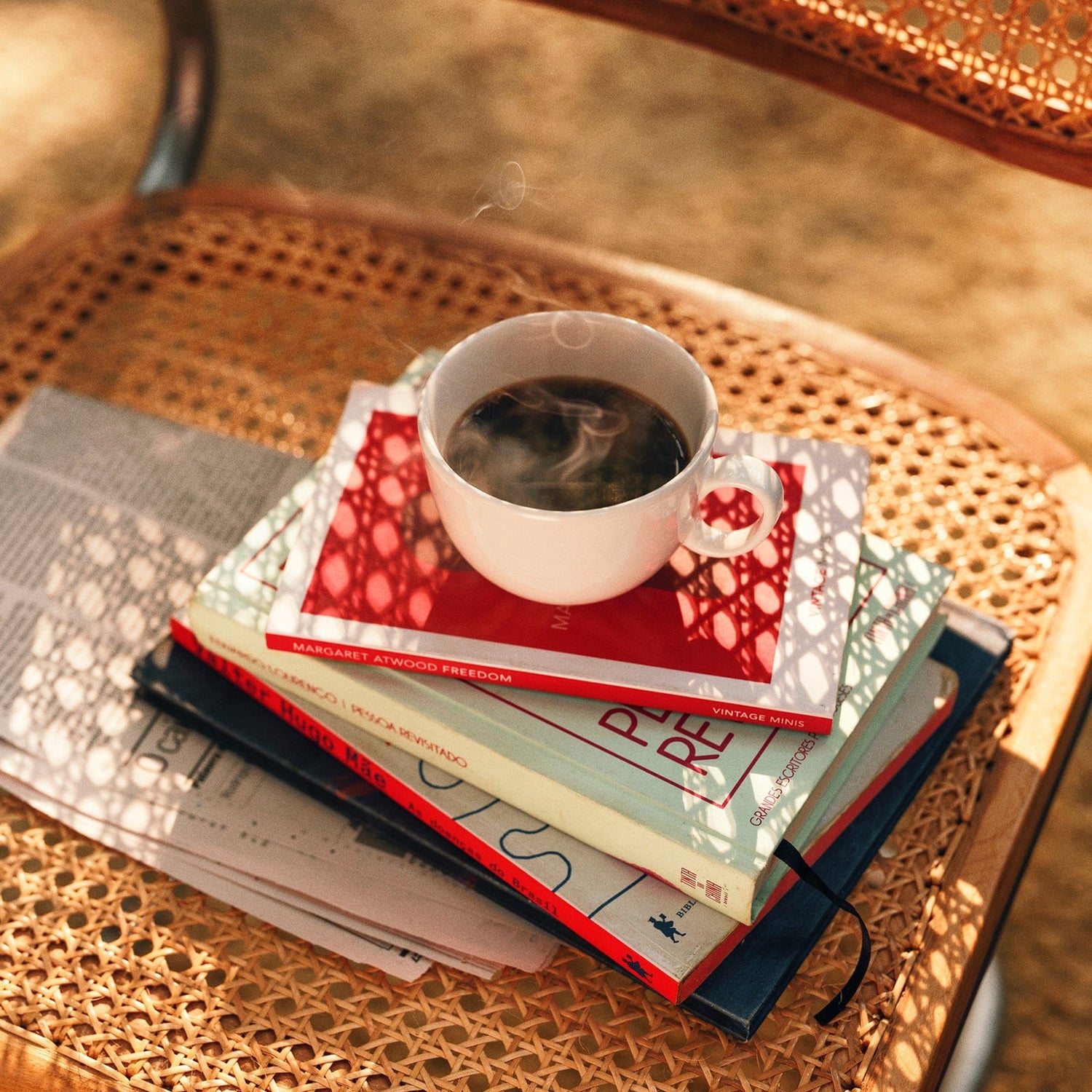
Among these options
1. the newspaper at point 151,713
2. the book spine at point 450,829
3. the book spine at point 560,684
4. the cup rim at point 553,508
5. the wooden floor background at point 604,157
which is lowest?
the wooden floor background at point 604,157

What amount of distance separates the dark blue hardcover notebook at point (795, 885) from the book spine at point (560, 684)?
0.07m

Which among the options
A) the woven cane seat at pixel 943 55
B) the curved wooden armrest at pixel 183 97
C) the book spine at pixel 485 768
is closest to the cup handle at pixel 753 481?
the book spine at pixel 485 768

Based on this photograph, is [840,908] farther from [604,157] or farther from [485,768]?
[604,157]

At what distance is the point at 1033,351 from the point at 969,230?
0.23 metres

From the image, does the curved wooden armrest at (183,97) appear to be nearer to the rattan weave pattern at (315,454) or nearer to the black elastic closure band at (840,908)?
the rattan weave pattern at (315,454)

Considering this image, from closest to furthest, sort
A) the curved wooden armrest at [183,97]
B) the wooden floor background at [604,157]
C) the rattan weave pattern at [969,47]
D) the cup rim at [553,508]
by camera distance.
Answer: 1. the cup rim at [553,508]
2. the rattan weave pattern at [969,47]
3. the curved wooden armrest at [183,97]
4. the wooden floor background at [604,157]

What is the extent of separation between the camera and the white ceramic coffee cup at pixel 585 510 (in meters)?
0.44

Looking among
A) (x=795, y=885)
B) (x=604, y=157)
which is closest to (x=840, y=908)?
(x=795, y=885)

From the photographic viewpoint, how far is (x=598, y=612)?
496 millimetres

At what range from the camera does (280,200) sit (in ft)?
2.73

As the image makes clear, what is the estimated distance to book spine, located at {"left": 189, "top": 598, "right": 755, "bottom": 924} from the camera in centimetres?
45

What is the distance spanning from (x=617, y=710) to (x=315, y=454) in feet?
1.01

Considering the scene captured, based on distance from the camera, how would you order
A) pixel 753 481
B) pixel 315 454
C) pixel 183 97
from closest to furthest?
1. pixel 753 481
2. pixel 315 454
3. pixel 183 97

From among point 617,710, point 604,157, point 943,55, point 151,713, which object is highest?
point 943,55
